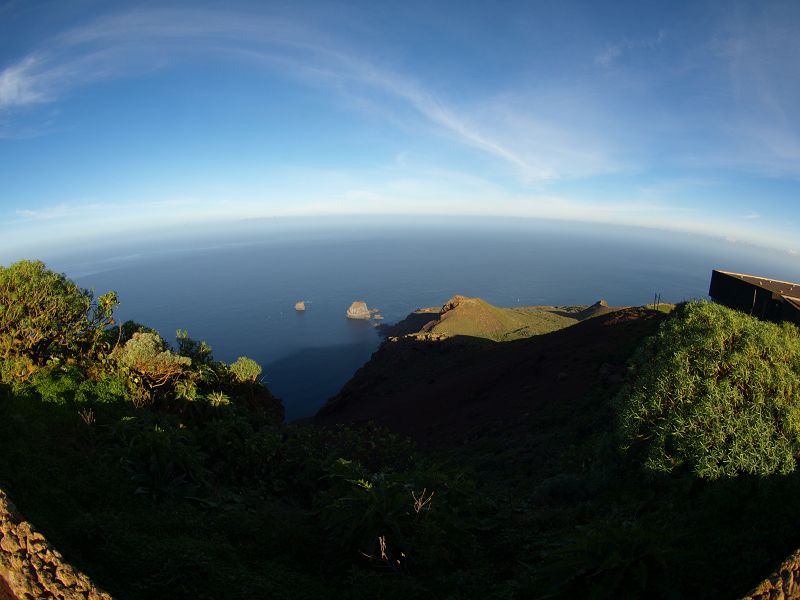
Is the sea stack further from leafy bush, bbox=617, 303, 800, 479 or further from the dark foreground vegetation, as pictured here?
leafy bush, bbox=617, 303, 800, 479

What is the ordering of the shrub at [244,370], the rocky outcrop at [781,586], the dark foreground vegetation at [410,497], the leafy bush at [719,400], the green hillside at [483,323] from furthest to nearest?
the green hillside at [483,323] → the shrub at [244,370] → the leafy bush at [719,400] → the dark foreground vegetation at [410,497] → the rocky outcrop at [781,586]

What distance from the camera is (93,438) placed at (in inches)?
285

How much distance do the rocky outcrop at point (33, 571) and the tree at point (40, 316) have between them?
6.49 metres

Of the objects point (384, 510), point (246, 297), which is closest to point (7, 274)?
point (384, 510)

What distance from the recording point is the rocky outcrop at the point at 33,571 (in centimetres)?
367

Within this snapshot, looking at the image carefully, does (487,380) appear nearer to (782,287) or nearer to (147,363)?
(782,287)

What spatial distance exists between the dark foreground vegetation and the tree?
5 centimetres

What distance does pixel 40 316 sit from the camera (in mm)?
9531

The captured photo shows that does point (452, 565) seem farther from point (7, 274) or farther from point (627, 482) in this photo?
point (7, 274)

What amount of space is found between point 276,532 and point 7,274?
942 cm

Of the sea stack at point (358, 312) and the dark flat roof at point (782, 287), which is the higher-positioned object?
the dark flat roof at point (782, 287)

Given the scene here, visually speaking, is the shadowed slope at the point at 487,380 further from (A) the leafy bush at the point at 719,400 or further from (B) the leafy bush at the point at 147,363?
(B) the leafy bush at the point at 147,363

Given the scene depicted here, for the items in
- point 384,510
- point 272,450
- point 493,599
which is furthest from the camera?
point 272,450

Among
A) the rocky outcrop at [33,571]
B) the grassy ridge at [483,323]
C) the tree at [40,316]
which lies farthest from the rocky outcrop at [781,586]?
the grassy ridge at [483,323]
